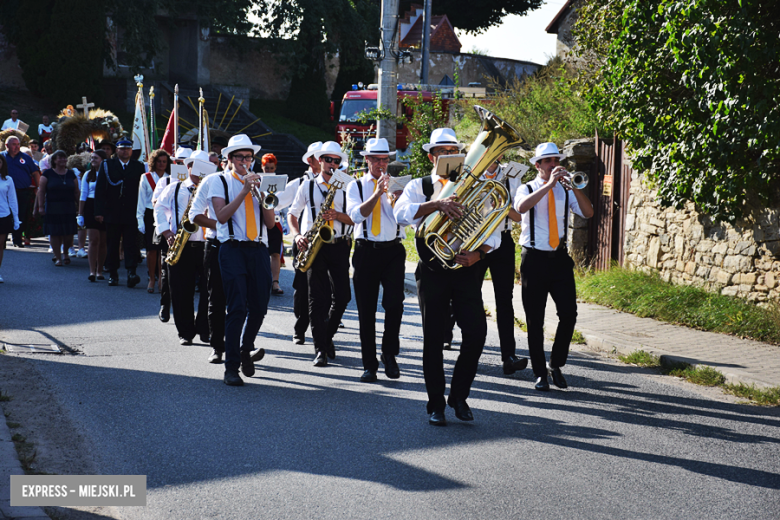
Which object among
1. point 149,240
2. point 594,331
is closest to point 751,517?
point 594,331

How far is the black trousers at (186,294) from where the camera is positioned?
916 centimetres

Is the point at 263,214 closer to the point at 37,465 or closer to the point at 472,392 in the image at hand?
the point at 472,392

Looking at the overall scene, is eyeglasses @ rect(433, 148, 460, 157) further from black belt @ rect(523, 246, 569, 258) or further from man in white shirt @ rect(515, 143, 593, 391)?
black belt @ rect(523, 246, 569, 258)

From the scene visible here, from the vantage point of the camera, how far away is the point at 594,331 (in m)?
9.94

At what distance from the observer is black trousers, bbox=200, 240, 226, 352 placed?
8.06 meters

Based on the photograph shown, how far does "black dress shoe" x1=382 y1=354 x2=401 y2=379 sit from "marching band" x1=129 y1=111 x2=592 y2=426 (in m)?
0.01

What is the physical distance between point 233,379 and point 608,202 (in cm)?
822

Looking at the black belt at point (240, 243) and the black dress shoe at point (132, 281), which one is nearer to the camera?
the black belt at point (240, 243)

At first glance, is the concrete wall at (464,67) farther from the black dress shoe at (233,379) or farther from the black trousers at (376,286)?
the black dress shoe at (233,379)

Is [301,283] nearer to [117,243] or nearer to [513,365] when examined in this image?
[513,365]

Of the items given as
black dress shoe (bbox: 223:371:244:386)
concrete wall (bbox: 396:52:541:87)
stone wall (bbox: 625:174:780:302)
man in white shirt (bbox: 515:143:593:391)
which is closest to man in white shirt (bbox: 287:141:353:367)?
black dress shoe (bbox: 223:371:244:386)

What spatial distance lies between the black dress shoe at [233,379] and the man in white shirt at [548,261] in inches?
99.8

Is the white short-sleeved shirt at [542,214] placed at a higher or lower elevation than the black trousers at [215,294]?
higher

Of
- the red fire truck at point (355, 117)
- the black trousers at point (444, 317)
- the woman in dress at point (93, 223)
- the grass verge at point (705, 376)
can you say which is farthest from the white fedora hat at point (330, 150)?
the red fire truck at point (355, 117)
